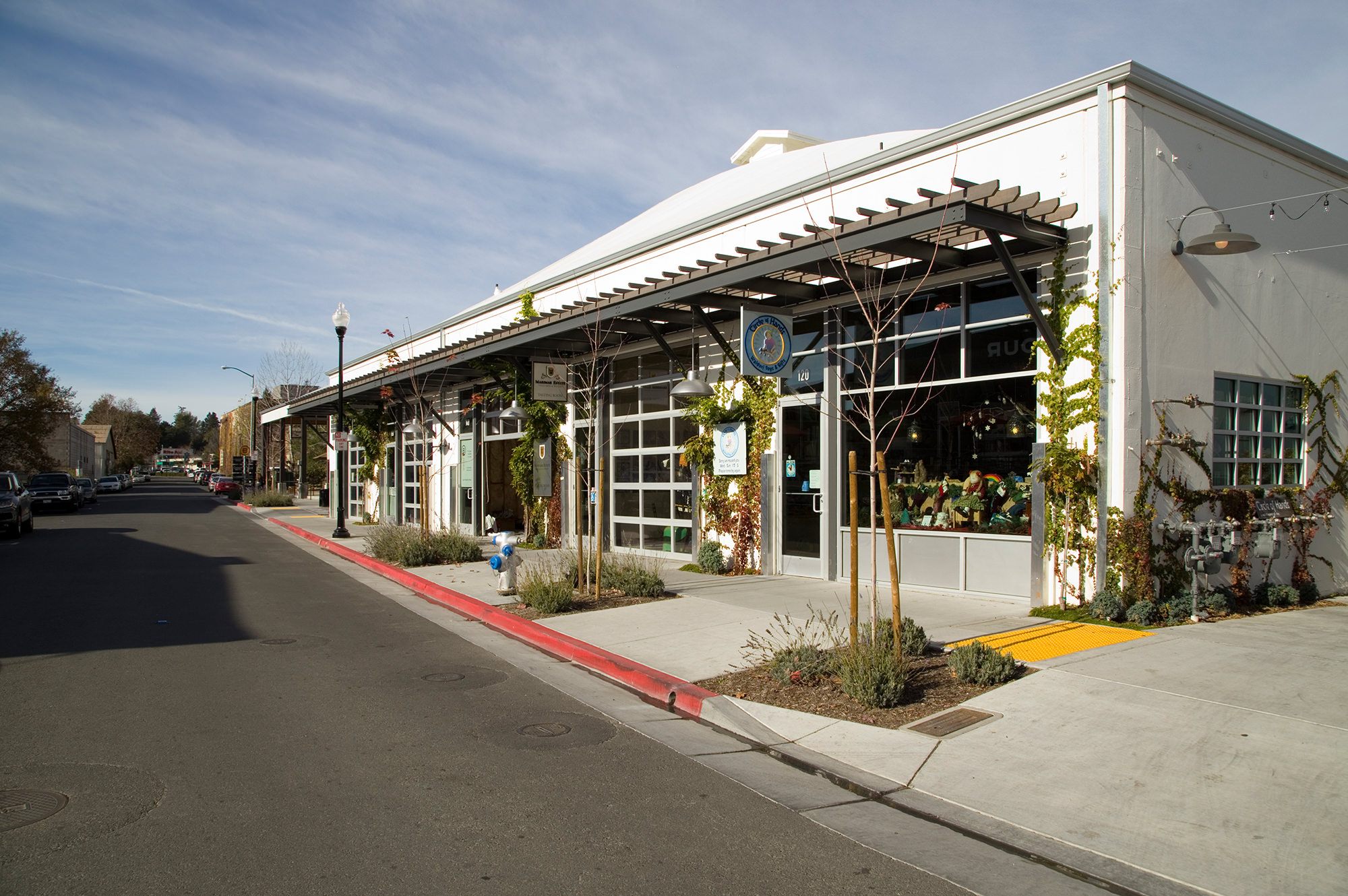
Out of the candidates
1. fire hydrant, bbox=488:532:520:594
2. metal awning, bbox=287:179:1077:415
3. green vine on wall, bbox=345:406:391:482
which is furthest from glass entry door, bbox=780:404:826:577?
green vine on wall, bbox=345:406:391:482

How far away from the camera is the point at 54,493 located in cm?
4003

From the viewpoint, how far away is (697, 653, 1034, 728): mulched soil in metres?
6.62

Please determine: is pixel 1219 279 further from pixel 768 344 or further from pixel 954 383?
pixel 768 344

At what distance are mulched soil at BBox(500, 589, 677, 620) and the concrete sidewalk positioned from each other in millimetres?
2100

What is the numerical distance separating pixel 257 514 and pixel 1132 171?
3593cm

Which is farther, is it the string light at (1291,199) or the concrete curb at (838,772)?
the string light at (1291,199)

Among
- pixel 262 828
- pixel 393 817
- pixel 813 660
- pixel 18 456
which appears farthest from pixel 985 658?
pixel 18 456

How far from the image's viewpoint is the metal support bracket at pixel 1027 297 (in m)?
9.34

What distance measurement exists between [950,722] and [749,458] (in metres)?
7.98

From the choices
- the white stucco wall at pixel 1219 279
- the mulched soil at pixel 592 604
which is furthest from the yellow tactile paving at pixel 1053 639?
the mulched soil at pixel 592 604

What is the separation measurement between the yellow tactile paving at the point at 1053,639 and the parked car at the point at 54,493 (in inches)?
1725

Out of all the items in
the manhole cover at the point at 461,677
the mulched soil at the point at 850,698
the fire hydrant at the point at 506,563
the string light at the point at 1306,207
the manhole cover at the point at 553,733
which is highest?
the string light at the point at 1306,207

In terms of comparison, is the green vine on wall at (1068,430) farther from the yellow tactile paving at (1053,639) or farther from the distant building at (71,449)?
the distant building at (71,449)

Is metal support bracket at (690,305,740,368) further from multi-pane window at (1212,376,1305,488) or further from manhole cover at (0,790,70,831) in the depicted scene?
manhole cover at (0,790,70,831)
